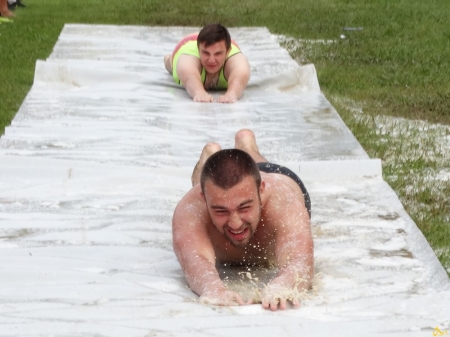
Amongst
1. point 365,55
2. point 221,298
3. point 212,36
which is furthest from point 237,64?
point 221,298

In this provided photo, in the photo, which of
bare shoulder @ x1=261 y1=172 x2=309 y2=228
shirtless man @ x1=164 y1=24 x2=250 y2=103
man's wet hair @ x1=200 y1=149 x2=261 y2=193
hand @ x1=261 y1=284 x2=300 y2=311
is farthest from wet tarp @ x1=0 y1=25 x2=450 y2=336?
man's wet hair @ x1=200 y1=149 x2=261 y2=193

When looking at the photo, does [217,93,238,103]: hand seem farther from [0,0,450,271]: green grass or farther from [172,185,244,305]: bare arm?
[172,185,244,305]: bare arm

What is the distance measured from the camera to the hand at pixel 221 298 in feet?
10.1

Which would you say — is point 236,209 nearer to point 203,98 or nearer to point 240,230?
point 240,230

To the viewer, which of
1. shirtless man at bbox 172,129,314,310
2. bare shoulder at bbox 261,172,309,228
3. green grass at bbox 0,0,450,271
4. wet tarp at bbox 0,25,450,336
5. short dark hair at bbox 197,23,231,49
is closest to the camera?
wet tarp at bbox 0,25,450,336

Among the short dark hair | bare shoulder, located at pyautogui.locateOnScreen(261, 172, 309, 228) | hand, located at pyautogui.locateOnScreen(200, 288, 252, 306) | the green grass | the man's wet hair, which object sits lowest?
the green grass

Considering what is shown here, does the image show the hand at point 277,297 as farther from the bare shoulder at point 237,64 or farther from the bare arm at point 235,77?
the bare shoulder at point 237,64

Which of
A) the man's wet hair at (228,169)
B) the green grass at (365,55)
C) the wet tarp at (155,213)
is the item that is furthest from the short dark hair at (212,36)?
the man's wet hair at (228,169)

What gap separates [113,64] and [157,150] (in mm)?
2604

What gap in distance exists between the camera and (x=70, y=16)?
451 inches

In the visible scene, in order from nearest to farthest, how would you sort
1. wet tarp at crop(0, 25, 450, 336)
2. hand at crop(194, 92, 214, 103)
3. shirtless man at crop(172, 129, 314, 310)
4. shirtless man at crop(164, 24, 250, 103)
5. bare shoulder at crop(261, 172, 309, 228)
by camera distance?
wet tarp at crop(0, 25, 450, 336), shirtless man at crop(172, 129, 314, 310), bare shoulder at crop(261, 172, 309, 228), hand at crop(194, 92, 214, 103), shirtless man at crop(164, 24, 250, 103)

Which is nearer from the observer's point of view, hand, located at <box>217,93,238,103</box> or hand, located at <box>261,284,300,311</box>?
hand, located at <box>261,284,300,311</box>

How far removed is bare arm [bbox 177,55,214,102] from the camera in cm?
667

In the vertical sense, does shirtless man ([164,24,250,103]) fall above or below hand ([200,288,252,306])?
below
